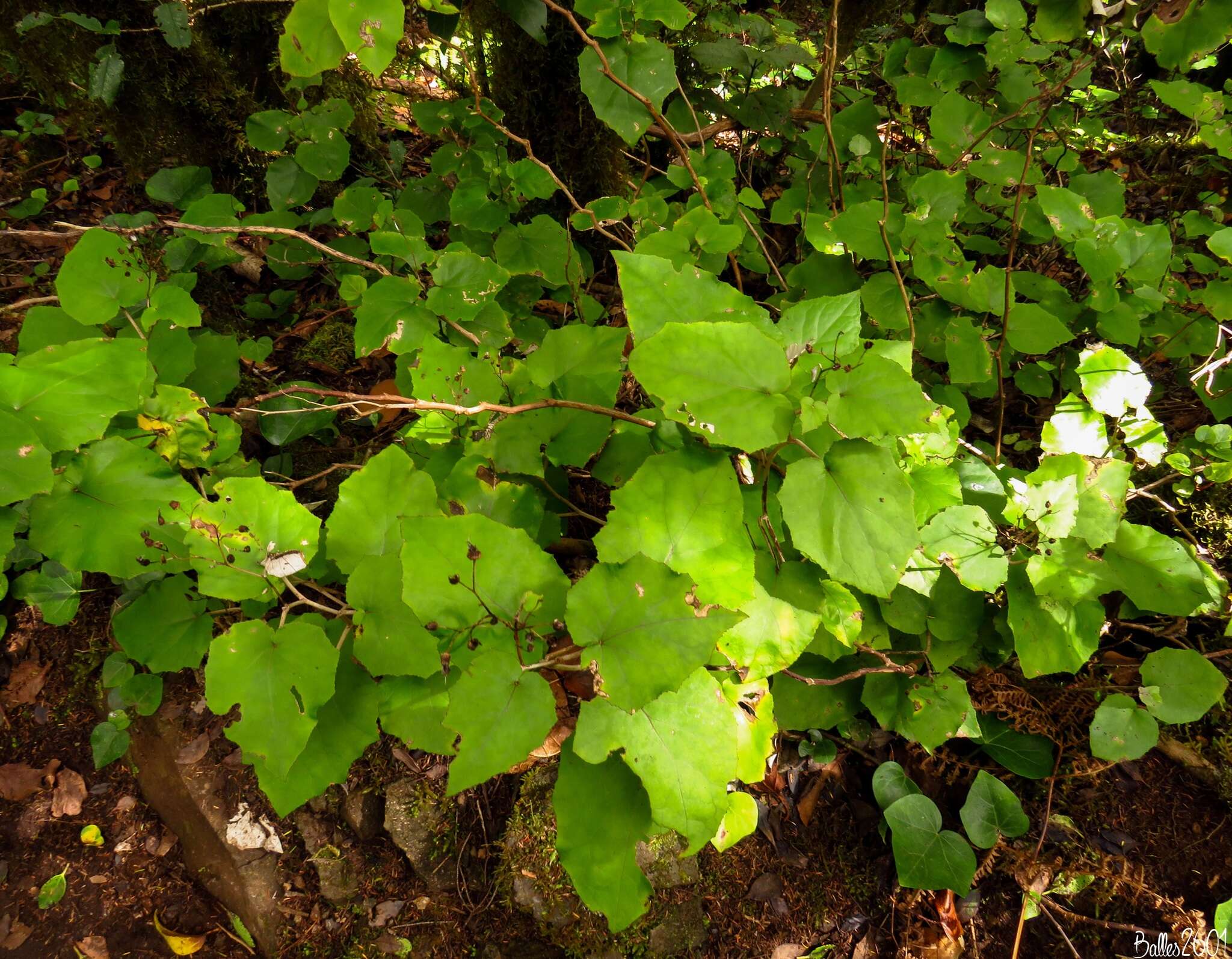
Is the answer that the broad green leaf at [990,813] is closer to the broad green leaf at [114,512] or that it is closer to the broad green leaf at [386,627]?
the broad green leaf at [386,627]

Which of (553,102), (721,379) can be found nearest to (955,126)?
(553,102)

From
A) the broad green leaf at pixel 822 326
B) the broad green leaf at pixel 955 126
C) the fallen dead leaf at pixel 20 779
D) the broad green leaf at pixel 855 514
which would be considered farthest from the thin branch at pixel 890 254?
the fallen dead leaf at pixel 20 779

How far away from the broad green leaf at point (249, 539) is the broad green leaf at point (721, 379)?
83 centimetres

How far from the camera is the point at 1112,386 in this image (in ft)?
5.42

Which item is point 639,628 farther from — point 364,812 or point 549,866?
point 364,812

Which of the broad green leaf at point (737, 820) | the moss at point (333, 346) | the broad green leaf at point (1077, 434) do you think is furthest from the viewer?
the moss at point (333, 346)

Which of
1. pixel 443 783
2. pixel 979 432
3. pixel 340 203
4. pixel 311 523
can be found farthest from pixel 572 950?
pixel 340 203

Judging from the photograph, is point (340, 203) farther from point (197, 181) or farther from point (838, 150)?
point (838, 150)

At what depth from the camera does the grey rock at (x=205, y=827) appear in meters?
2.05

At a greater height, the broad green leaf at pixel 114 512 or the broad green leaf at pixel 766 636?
the broad green leaf at pixel 114 512

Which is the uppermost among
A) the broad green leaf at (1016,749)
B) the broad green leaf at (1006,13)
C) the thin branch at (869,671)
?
the broad green leaf at (1006,13)

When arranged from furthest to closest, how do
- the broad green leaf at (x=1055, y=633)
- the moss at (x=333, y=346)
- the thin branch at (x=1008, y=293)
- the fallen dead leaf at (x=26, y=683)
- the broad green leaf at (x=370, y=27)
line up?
the moss at (x=333, y=346)
the fallen dead leaf at (x=26, y=683)
the thin branch at (x=1008, y=293)
the broad green leaf at (x=1055, y=633)
the broad green leaf at (x=370, y=27)

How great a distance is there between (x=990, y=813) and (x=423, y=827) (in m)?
1.73

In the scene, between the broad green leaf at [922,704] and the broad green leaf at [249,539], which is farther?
the broad green leaf at [922,704]
